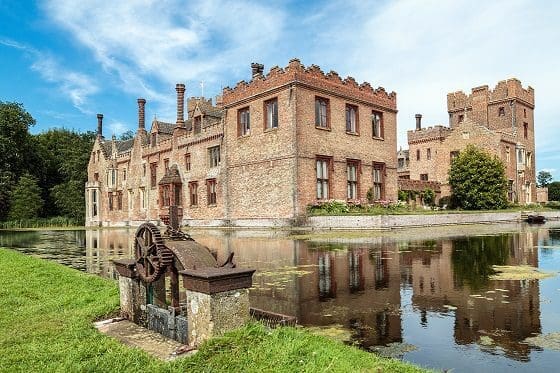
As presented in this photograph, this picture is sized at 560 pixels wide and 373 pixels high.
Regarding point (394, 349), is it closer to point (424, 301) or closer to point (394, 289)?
point (424, 301)

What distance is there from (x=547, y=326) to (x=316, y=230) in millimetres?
18794

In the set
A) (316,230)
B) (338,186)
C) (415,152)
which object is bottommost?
(316,230)

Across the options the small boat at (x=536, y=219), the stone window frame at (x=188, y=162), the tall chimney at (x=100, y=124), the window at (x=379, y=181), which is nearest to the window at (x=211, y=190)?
the stone window frame at (x=188, y=162)

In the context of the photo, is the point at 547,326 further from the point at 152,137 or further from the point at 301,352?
the point at 152,137

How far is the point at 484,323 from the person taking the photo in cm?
569

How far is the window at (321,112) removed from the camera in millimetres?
28656

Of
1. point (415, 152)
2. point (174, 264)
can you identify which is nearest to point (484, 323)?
point (174, 264)

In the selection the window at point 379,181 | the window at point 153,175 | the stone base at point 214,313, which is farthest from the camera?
the window at point 153,175

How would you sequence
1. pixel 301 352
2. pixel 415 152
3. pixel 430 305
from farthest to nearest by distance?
pixel 415 152 < pixel 430 305 < pixel 301 352

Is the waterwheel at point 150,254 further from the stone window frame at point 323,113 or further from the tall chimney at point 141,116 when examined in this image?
the tall chimney at point 141,116

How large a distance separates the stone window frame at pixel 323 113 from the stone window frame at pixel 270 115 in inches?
98.9

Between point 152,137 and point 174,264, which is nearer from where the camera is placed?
point 174,264

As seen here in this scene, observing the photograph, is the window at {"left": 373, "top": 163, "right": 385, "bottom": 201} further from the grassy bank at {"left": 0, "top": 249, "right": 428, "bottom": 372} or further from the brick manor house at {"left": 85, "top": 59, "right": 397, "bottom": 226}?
the grassy bank at {"left": 0, "top": 249, "right": 428, "bottom": 372}

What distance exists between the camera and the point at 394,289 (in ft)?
26.3
